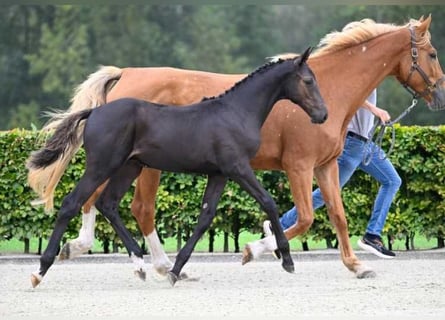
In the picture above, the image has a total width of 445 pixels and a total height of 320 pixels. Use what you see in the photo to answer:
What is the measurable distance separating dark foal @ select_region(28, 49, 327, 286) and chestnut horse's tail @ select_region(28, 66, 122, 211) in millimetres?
45

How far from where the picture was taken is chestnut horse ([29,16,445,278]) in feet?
31.4

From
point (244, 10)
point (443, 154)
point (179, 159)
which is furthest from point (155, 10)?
point (179, 159)

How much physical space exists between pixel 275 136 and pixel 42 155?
5.96 ft

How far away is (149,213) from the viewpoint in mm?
9953

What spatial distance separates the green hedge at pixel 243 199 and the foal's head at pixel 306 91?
2.38 metres

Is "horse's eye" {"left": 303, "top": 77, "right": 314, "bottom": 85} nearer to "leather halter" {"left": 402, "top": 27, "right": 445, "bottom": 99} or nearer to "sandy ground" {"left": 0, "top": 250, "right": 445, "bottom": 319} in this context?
"leather halter" {"left": 402, "top": 27, "right": 445, "bottom": 99}

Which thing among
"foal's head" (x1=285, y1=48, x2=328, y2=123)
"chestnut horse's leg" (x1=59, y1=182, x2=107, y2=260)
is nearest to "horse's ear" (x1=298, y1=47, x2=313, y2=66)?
"foal's head" (x1=285, y1=48, x2=328, y2=123)

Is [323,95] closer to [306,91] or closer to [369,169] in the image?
[306,91]

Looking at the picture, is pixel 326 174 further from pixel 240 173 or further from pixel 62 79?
pixel 62 79

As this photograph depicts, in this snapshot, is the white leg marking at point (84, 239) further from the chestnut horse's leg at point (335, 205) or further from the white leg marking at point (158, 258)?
the chestnut horse's leg at point (335, 205)

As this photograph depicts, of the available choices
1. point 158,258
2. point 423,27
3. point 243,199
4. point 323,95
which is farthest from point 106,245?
point 423,27

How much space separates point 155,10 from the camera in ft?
128

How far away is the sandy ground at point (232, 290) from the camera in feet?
25.1

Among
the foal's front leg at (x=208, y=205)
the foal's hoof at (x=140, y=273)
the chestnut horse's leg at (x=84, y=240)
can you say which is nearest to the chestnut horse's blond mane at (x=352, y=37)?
the foal's front leg at (x=208, y=205)
